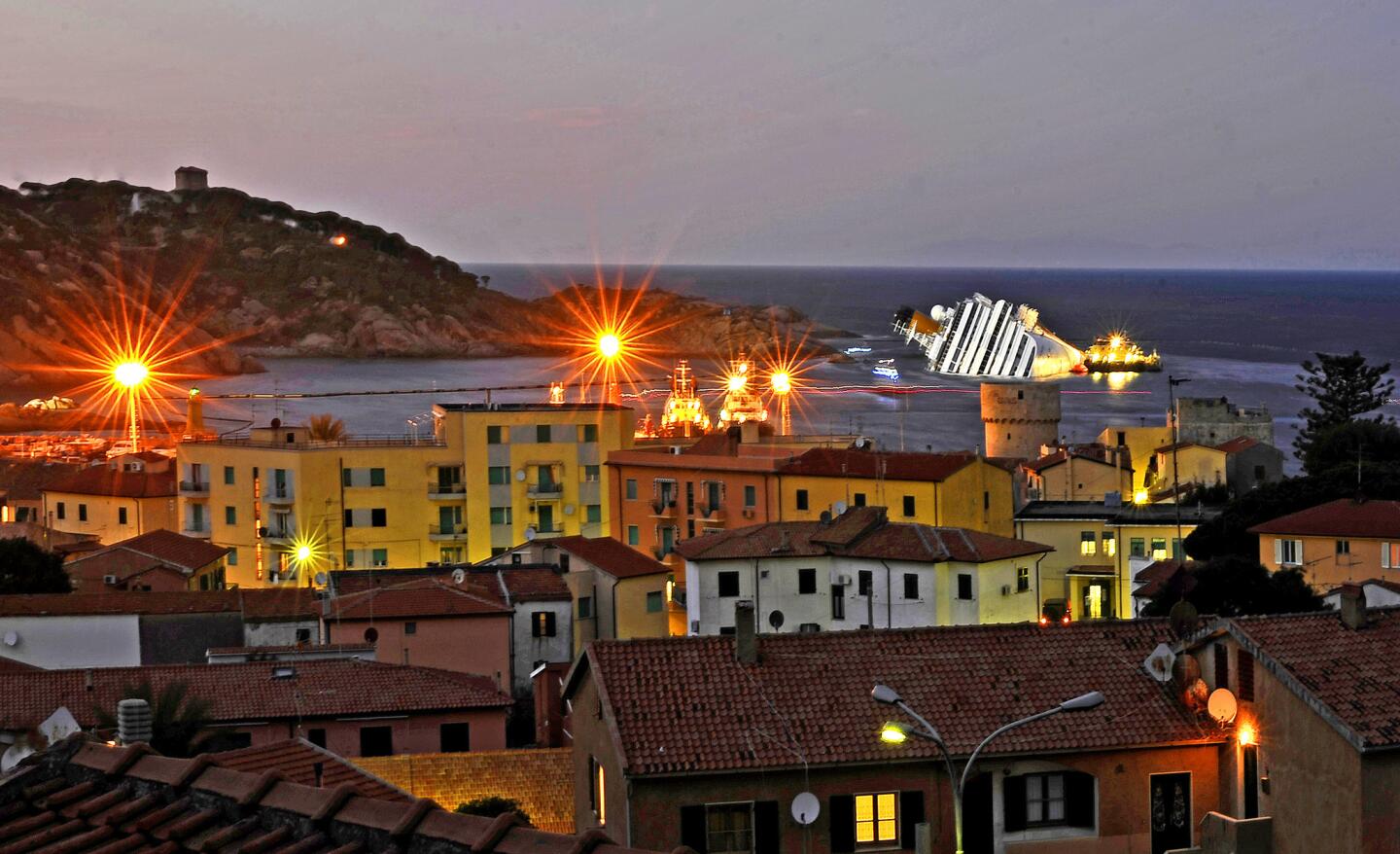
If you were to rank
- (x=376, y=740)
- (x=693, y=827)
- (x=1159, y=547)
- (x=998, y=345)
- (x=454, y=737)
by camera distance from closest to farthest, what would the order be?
(x=693, y=827), (x=376, y=740), (x=454, y=737), (x=1159, y=547), (x=998, y=345)

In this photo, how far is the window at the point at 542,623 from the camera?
69.7ft

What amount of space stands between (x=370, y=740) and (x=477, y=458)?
1833 cm

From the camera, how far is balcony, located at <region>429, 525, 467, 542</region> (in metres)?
33.1

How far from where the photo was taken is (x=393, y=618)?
19297 millimetres

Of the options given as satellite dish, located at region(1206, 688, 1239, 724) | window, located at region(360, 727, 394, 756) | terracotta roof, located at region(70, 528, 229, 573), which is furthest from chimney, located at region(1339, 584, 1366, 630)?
terracotta roof, located at region(70, 528, 229, 573)

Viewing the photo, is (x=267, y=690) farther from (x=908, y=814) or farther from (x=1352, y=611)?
(x=1352, y=611)

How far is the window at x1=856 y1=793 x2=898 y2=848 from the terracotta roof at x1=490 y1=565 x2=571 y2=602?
10.4 meters

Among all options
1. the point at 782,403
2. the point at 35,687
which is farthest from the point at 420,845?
the point at 782,403

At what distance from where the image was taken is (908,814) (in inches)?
432

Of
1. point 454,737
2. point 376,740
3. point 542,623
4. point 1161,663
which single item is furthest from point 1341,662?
point 542,623

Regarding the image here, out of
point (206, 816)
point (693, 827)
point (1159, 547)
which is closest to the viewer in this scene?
point (206, 816)

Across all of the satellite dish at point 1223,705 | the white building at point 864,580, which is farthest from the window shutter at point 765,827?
the white building at point 864,580

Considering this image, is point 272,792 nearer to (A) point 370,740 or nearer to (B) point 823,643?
(B) point 823,643

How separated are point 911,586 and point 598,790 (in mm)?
10810
